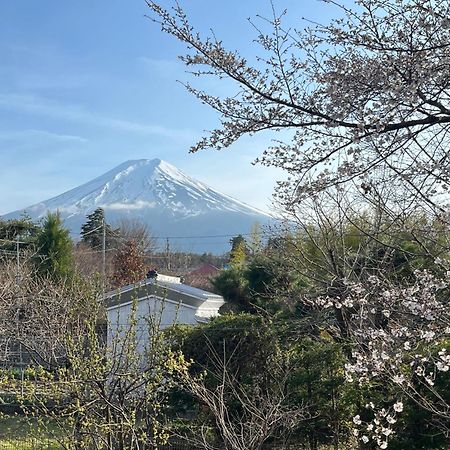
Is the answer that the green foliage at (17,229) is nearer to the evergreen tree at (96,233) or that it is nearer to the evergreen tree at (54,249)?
the evergreen tree at (54,249)

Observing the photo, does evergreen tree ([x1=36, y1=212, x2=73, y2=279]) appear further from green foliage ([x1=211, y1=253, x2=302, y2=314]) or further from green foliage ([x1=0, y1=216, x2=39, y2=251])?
green foliage ([x1=211, y1=253, x2=302, y2=314])

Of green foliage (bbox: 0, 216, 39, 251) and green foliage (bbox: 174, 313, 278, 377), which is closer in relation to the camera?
green foliage (bbox: 174, 313, 278, 377)

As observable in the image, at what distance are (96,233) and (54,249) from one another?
1354 centimetres

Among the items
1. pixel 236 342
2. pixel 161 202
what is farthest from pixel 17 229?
pixel 161 202

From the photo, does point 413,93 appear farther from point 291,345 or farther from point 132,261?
point 132,261

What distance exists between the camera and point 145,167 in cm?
11650

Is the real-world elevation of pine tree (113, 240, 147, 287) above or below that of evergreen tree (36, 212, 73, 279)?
below

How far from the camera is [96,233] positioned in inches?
1316

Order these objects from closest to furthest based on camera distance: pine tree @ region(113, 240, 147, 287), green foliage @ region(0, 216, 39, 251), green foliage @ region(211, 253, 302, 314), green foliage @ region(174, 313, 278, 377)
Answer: green foliage @ region(174, 313, 278, 377)
green foliage @ region(211, 253, 302, 314)
green foliage @ region(0, 216, 39, 251)
pine tree @ region(113, 240, 147, 287)

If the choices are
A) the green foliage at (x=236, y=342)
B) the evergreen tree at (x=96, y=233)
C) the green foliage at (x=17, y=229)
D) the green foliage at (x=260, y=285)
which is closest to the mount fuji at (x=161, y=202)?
the evergreen tree at (x=96, y=233)

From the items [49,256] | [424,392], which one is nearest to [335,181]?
[424,392]

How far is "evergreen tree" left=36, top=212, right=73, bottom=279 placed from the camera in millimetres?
19391

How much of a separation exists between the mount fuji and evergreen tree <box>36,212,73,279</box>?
3022 inches

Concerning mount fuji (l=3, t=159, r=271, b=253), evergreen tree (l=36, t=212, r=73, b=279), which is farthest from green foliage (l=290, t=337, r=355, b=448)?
mount fuji (l=3, t=159, r=271, b=253)
